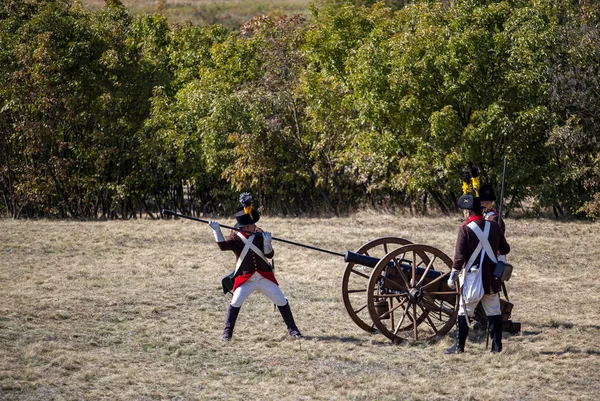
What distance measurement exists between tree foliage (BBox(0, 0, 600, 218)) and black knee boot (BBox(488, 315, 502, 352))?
40.8 feet

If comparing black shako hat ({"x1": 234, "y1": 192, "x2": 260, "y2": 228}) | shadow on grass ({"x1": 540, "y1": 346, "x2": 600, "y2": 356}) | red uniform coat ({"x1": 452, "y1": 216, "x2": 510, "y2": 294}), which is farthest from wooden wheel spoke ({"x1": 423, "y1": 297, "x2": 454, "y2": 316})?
black shako hat ({"x1": 234, "y1": 192, "x2": 260, "y2": 228})

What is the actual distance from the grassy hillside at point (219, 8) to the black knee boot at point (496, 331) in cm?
5476

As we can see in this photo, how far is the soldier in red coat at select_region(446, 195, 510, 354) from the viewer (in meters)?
9.02

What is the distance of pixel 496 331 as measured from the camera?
30.0 feet

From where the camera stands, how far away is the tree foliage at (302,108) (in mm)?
21266

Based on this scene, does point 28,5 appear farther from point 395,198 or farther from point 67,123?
point 395,198

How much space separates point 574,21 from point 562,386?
600 inches

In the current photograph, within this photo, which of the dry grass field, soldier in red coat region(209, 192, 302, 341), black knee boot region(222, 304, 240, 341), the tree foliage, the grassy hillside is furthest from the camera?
the grassy hillside

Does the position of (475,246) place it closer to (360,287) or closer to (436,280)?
(436,280)

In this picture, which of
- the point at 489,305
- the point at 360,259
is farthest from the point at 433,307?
the point at 360,259

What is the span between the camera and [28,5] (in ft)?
85.0

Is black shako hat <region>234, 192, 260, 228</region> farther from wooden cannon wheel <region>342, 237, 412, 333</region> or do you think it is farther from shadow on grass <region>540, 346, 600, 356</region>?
shadow on grass <region>540, 346, 600, 356</region>

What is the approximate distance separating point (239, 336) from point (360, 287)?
12.9 ft

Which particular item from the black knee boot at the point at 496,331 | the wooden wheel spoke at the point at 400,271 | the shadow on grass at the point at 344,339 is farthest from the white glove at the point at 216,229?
the black knee boot at the point at 496,331
